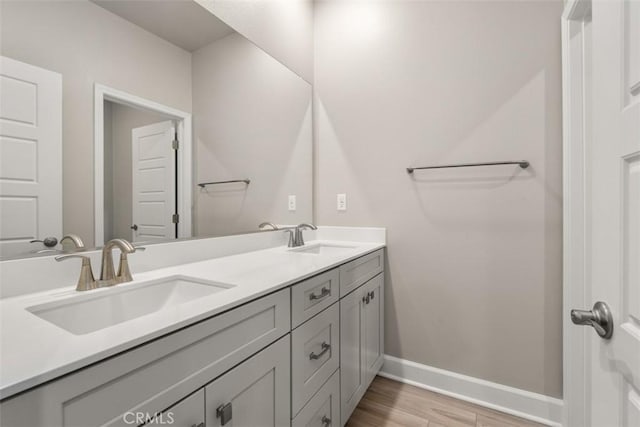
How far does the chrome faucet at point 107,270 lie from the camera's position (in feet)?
2.88

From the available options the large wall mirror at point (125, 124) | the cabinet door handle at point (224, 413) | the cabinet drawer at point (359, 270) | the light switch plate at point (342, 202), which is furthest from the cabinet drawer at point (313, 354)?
the light switch plate at point (342, 202)

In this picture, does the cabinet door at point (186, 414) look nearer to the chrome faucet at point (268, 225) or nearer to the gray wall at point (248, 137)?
the gray wall at point (248, 137)

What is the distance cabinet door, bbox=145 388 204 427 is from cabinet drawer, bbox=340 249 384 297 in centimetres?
78

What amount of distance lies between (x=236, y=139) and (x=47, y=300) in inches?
41.3

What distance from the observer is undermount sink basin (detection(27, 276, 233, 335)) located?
783 millimetres

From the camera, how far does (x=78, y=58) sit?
0.95 m

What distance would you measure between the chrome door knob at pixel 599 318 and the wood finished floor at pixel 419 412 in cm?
117

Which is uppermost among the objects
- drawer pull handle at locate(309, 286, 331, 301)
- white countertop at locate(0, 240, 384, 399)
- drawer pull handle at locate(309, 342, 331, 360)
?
white countertop at locate(0, 240, 384, 399)

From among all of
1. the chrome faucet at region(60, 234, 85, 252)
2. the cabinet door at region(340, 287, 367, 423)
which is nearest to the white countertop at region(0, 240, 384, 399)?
the chrome faucet at region(60, 234, 85, 252)

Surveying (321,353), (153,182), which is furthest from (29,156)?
(321,353)

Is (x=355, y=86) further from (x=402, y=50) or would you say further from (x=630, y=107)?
(x=630, y=107)

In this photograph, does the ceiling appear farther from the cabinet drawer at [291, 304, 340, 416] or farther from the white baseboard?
the white baseboard

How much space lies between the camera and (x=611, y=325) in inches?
23.9

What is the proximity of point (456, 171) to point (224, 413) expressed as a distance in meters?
1.59
